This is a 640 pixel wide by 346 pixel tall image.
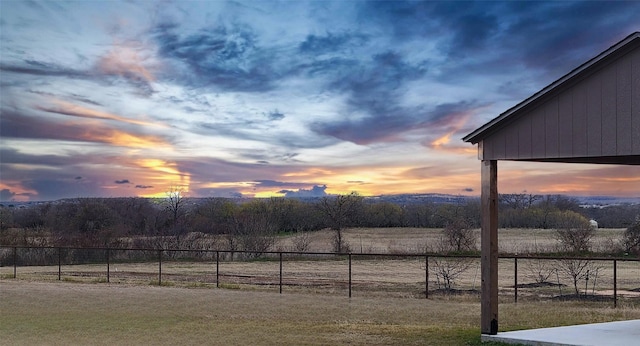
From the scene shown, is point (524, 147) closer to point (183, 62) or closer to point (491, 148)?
point (491, 148)

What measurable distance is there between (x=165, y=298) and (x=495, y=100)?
12573mm

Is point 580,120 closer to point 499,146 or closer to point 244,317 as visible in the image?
point 499,146

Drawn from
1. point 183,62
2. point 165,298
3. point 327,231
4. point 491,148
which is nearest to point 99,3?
point 183,62

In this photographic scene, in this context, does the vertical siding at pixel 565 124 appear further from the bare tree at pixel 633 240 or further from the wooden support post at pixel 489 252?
the bare tree at pixel 633 240

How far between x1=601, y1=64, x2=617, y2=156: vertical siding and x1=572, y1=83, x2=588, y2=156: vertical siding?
0.27 m

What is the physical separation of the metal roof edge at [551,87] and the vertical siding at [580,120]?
27cm

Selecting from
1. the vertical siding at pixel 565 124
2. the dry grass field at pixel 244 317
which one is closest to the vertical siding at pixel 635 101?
the vertical siding at pixel 565 124

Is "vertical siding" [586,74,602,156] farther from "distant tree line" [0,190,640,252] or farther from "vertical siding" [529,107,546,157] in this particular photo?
"distant tree line" [0,190,640,252]

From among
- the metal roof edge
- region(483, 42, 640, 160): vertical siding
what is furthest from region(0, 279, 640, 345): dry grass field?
the metal roof edge

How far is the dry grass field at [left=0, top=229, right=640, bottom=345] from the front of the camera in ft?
38.9

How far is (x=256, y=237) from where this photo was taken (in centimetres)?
4131

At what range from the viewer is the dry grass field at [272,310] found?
11.9m

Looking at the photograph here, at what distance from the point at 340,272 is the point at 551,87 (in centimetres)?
2284

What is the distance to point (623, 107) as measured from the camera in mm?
9195
